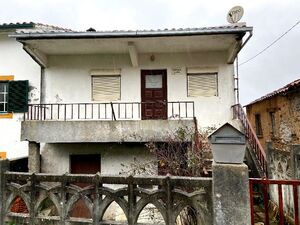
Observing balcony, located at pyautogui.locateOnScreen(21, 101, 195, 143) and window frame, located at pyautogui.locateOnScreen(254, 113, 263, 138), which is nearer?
balcony, located at pyautogui.locateOnScreen(21, 101, 195, 143)

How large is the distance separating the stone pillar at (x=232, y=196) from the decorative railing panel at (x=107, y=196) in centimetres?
16

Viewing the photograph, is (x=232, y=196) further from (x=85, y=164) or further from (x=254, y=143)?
(x=85, y=164)

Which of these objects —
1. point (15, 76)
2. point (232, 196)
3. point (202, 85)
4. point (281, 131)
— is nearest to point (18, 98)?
point (15, 76)

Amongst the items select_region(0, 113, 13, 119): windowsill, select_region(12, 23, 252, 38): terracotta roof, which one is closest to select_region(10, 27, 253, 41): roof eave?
select_region(12, 23, 252, 38): terracotta roof

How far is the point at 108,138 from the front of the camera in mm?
7270

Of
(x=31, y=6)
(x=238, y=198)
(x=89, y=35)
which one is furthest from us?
(x=31, y=6)

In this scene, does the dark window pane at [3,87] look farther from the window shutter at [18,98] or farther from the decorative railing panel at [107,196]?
the decorative railing panel at [107,196]

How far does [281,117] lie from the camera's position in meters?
12.4

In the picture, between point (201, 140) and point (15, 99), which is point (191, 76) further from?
point (15, 99)

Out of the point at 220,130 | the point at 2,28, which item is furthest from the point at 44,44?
the point at 220,130

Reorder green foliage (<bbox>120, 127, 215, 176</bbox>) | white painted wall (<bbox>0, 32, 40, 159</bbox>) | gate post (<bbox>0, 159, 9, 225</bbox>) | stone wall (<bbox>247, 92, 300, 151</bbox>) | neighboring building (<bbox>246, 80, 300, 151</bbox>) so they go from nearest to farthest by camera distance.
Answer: gate post (<bbox>0, 159, 9, 225</bbox>) < green foliage (<bbox>120, 127, 215, 176</bbox>) < white painted wall (<bbox>0, 32, 40, 159</bbox>) < neighboring building (<bbox>246, 80, 300, 151</bbox>) < stone wall (<bbox>247, 92, 300, 151</bbox>)

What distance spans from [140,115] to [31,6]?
19968mm

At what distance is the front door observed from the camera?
923 centimetres

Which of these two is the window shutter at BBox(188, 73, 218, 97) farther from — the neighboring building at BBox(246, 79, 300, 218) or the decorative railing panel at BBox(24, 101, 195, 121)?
the neighboring building at BBox(246, 79, 300, 218)
